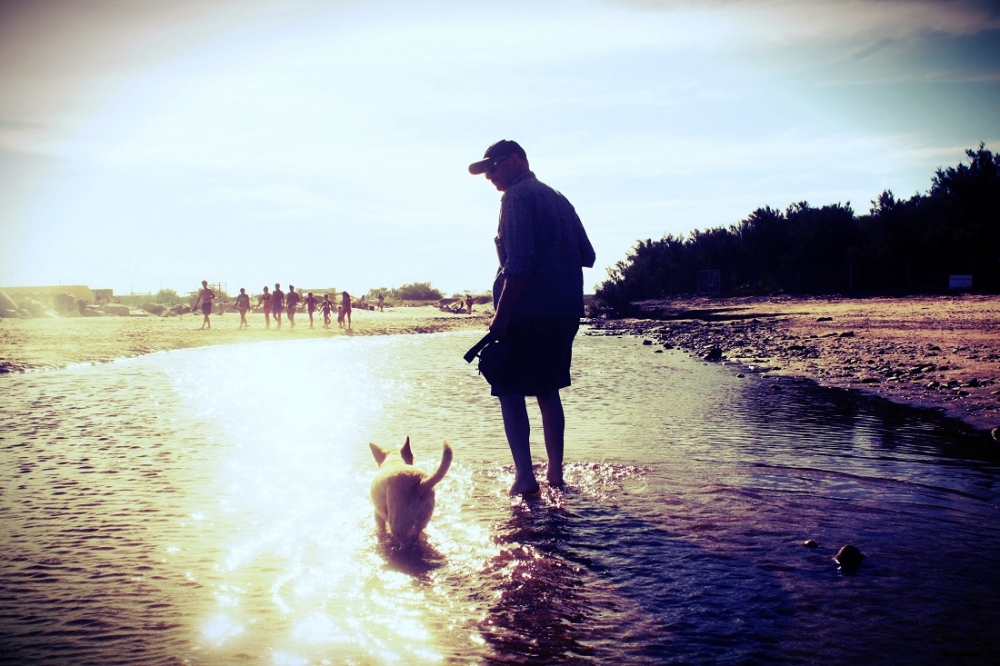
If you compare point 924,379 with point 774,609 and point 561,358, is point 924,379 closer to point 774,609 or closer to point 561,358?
point 561,358

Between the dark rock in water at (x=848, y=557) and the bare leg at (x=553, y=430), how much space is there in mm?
1895

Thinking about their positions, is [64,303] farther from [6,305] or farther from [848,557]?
[848,557]

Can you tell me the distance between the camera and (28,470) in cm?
509

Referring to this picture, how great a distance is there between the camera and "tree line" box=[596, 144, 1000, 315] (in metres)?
33.5

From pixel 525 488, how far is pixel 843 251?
43.8 meters

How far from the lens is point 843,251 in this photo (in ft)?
140

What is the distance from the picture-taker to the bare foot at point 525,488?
4.37 metres

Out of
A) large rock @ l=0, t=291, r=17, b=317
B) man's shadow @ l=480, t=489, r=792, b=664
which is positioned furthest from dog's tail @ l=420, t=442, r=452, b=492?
large rock @ l=0, t=291, r=17, b=317

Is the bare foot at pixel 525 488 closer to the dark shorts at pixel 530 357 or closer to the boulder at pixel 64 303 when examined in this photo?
the dark shorts at pixel 530 357

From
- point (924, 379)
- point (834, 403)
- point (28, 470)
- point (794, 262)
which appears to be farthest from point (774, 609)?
point (794, 262)

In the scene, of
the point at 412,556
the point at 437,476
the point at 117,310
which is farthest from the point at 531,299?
the point at 117,310

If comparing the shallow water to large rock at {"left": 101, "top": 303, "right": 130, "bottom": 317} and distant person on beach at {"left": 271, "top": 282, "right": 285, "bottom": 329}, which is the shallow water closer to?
distant person on beach at {"left": 271, "top": 282, "right": 285, "bottom": 329}

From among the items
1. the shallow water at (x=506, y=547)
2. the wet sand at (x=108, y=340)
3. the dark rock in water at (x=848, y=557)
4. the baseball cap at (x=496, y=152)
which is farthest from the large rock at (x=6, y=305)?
the dark rock in water at (x=848, y=557)

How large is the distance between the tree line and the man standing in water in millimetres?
32141
